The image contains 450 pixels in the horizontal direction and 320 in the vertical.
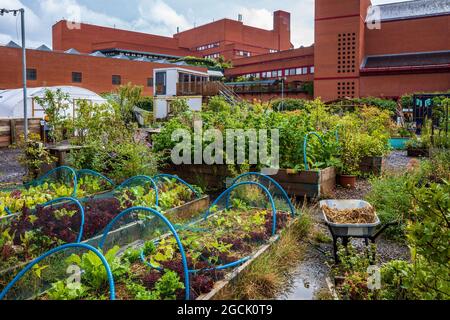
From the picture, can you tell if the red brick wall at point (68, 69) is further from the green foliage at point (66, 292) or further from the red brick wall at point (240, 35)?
the green foliage at point (66, 292)

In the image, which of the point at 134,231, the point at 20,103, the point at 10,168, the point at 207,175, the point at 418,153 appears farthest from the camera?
the point at 20,103

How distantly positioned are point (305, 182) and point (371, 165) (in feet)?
7.97

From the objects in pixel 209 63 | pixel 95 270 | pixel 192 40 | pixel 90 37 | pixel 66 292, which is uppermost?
pixel 192 40

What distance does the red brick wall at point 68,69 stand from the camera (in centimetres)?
3084

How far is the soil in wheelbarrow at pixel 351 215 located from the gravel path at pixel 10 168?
6589mm

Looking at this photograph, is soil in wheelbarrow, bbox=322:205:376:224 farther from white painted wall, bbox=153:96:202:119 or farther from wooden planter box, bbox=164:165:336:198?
white painted wall, bbox=153:96:202:119

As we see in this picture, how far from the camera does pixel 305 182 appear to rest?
21.7ft

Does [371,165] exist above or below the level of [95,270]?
above

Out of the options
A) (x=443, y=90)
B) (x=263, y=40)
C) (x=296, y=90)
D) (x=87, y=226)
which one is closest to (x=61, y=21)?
(x=263, y=40)

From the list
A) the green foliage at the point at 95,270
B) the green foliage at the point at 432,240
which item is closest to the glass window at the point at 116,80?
the green foliage at the point at 95,270

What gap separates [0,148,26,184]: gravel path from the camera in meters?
8.51

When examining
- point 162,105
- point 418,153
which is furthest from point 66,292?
point 162,105

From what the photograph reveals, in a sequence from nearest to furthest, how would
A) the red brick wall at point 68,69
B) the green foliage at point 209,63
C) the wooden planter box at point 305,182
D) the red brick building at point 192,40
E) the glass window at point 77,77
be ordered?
the wooden planter box at point 305,182 < the red brick wall at point 68,69 < the glass window at point 77,77 < the green foliage at point 209,63 < the red brick building at point 192,40

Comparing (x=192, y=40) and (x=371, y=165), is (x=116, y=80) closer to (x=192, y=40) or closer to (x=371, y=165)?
(x=192, y=40)
